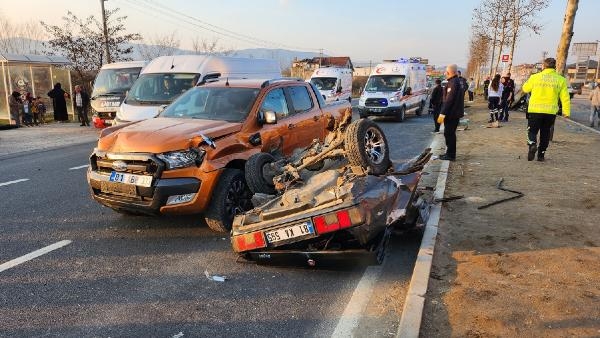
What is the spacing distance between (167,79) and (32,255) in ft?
24.6

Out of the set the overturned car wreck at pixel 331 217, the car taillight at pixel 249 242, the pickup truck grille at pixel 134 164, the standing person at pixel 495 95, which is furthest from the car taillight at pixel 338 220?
the standing person at pixel 495 95

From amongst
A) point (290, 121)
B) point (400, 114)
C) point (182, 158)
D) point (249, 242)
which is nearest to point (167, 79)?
point (290, 121)

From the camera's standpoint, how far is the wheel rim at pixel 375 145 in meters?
5.34

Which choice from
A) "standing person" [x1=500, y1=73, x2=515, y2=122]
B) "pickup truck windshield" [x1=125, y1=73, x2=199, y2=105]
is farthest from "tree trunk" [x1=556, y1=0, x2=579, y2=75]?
"pickup truck windshield" [x1=125, y1=73, x2=199, y2=105]

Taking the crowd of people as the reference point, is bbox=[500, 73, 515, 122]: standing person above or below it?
above

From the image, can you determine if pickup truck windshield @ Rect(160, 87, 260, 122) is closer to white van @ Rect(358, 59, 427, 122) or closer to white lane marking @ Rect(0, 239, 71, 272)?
white lane marking @ Rect(0, 239, 71, 272)

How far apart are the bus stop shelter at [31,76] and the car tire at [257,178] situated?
1795 centimetres

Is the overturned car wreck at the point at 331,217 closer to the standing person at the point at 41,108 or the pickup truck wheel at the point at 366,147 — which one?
the pickup truck wheel at the point at 366,147

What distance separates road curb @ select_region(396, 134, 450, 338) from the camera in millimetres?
3177

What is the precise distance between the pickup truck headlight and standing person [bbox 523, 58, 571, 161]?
6.78m

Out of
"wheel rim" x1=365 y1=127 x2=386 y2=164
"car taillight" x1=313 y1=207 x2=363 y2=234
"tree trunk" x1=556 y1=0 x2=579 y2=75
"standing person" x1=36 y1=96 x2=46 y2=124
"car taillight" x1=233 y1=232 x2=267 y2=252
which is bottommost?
"standing person" x1=36 y1=96 x2=46 y2=124

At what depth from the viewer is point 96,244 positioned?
5109mm

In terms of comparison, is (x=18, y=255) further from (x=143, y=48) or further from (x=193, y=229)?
(x=143, y=48)

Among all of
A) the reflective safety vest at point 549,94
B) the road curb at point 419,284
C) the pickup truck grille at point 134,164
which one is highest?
the reflective safety vest at point 549,94
